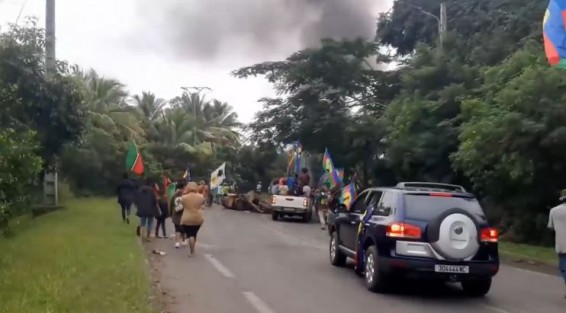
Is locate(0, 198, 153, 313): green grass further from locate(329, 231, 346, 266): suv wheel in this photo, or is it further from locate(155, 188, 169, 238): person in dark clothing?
locate(329, 231, 346, 266): suv wheel

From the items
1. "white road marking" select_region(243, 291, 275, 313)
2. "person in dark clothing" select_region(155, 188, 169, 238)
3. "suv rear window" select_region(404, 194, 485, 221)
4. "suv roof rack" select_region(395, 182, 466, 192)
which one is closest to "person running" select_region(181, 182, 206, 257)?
"person in dark clothing" select_region(155, 188, 169, 238)

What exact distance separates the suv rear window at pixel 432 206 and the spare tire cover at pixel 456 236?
355mm

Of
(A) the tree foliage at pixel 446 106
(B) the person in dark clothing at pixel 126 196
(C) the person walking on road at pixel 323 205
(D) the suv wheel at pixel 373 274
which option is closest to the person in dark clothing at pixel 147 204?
(B) the person in dark clothing at pixel 126 196

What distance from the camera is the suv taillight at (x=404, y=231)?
11.1 m

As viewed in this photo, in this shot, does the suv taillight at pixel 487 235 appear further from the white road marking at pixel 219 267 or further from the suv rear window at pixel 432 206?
the white road marking at pixel 219 267

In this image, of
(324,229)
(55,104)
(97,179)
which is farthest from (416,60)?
(97,179)

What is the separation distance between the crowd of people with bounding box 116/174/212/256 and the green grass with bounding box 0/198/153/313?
0.71 m

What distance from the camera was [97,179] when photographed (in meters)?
46.0

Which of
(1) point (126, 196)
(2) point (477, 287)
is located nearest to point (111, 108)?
(1) point (126, 196)

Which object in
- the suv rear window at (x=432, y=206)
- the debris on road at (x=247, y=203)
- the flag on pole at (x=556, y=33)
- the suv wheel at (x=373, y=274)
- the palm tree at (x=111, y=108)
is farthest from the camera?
the palm tree at (x=111, y=108)

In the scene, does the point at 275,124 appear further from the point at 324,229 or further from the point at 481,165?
the point at 481,165

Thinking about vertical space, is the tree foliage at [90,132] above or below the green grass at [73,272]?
above

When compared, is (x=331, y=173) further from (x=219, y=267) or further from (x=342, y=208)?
(x=219, y=267)

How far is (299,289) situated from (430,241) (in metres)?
2.19
